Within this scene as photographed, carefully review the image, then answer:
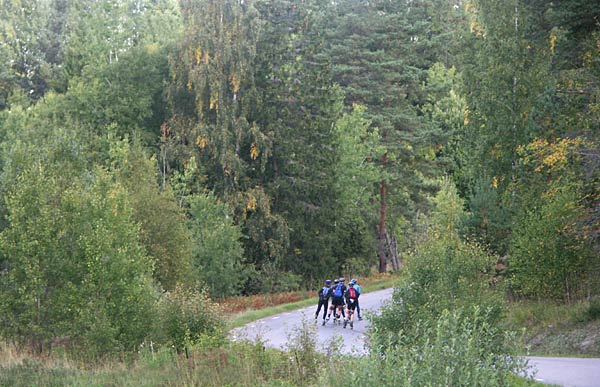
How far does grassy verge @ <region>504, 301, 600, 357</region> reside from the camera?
20.0 meters

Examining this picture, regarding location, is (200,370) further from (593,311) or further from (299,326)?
(593,311)

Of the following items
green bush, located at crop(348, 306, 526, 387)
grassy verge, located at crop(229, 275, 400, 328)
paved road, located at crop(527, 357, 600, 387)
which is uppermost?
green bush, located at crop(348, 306, 526, 387)

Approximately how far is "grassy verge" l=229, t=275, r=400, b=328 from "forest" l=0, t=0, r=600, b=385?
248 cm

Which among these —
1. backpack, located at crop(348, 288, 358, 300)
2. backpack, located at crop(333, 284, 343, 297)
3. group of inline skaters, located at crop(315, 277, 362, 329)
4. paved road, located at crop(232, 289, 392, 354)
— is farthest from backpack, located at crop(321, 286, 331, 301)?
backpack, located at crop(348, 288, 358, 300)

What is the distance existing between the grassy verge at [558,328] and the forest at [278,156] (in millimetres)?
754

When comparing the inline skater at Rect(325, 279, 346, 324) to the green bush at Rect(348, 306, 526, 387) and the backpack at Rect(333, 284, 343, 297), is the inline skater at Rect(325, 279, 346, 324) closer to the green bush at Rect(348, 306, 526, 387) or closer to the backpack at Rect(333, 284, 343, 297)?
the backpack at Rect(333, 284, 343, 297)

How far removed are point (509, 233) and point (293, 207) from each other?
63.4 feet

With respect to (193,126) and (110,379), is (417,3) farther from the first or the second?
(110,379)

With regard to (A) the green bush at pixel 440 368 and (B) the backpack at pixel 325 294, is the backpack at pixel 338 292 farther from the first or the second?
(A) the green bush at pixel 440 368

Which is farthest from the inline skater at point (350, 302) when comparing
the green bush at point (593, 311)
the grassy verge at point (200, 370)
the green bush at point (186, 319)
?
the grassy verge at point (200, 370)

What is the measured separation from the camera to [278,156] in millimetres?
44781

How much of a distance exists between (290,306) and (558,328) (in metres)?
13.6

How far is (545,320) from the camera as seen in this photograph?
924 inches

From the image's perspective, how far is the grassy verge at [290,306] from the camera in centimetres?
2899
